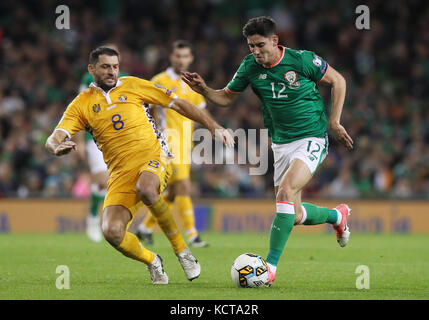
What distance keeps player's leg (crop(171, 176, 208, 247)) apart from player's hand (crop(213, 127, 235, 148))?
459 centimetres

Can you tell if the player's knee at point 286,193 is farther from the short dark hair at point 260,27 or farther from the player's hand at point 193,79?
A: the short dark hair at point 260,27

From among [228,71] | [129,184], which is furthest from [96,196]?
[228,71]

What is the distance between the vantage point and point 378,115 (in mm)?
17969

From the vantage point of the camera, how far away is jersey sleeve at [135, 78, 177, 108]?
6917mm

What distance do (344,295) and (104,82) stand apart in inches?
112

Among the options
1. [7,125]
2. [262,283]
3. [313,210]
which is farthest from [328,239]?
[7,125]

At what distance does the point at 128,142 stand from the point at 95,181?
4.65 m

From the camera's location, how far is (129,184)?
22.6ft

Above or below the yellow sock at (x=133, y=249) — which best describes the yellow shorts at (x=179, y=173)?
above

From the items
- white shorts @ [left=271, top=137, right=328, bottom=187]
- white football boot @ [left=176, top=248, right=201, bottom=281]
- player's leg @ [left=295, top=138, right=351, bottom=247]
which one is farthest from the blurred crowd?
white football boot @ [left=176, top=248, right=201, bottom=281]

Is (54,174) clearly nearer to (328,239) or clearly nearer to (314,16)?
(328,239)

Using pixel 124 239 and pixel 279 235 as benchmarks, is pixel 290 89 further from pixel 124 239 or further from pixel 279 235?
pixel 124 239

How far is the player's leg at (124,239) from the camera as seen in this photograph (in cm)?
658

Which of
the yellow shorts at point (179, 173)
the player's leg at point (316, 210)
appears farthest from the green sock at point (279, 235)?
the yellow shorts at point (179, 173)
